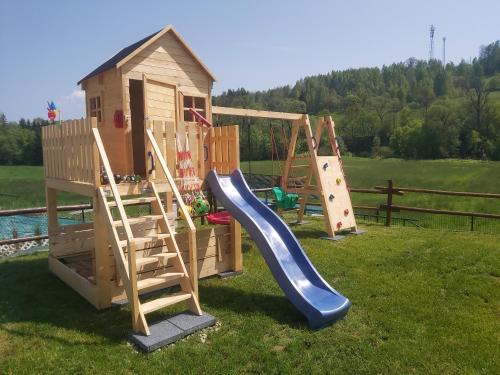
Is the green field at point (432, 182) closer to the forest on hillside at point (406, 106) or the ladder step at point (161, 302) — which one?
the forest on hillside at point (406, 106)

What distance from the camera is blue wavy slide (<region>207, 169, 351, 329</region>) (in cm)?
534

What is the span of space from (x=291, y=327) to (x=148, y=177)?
330 centimetres

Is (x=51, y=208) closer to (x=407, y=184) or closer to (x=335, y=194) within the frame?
(x=335, y=194)

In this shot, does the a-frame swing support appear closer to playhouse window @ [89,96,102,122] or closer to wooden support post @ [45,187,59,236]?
playhouse window @ [89,96,102,122]

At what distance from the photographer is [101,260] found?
5.87 m

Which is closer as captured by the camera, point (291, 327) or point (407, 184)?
point (291, 327)

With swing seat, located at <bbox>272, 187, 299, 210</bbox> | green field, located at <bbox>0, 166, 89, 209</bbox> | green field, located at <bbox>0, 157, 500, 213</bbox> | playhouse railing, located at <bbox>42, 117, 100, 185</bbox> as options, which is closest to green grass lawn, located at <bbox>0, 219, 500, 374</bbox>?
playhouse railing, located at <bbox>42, 117, 100, 185</bbox>

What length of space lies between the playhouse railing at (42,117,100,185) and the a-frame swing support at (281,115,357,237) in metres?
6.09

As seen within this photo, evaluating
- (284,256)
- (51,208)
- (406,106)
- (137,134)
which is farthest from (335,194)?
(406,106)

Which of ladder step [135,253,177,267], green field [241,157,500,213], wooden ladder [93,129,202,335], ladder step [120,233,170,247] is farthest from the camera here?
green field [241,157,500,213]

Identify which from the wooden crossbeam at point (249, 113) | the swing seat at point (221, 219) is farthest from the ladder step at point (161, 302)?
the wooden crossbeam at point (249, 113)

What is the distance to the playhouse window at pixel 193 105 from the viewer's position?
8.37 meters

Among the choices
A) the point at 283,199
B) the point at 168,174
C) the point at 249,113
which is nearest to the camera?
the point at 168,174

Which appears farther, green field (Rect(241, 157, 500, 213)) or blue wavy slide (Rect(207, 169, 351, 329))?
green field (Rect(241, 157, 500, 213))
